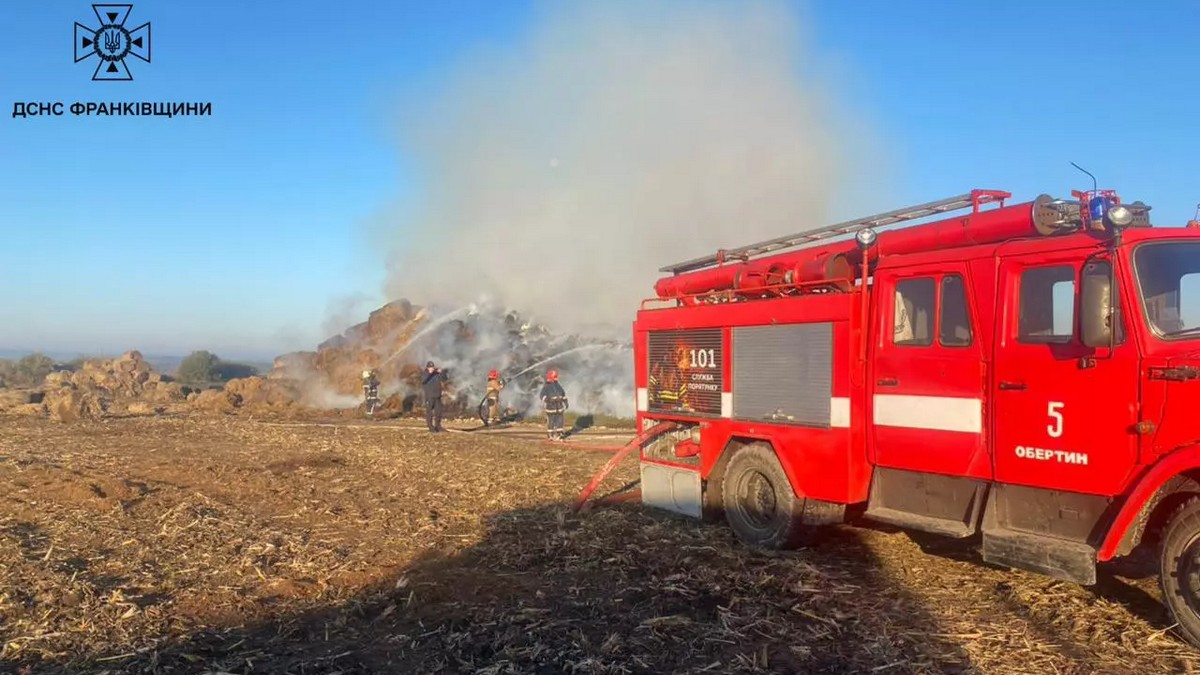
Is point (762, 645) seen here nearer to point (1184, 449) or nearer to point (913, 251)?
point (1184, 449)

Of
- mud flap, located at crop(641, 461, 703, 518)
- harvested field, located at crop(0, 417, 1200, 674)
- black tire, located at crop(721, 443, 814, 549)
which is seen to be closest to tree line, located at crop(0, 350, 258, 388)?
harvested field, located at crop(0, 417, 1200, 674)

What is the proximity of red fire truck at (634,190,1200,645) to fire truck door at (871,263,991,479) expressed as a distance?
17mm

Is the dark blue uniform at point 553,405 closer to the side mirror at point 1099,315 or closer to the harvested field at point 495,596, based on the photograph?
the harvested field at point 495,596

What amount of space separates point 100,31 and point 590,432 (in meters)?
13.6

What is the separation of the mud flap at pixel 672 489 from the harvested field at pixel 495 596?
0.68 ft

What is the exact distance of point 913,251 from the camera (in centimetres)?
785

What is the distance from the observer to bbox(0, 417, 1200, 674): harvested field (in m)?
5.70

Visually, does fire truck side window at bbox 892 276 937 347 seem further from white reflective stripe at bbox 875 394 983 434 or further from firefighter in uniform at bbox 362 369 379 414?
firefighter in uniform at bbox 362 369 379 414

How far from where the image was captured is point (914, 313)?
751 centimetres

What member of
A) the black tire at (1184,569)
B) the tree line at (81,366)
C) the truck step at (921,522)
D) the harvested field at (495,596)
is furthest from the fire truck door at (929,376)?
the tree line at (81,366)

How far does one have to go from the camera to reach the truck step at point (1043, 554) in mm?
5984

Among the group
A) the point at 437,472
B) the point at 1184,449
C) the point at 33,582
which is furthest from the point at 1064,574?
the point at 437,472

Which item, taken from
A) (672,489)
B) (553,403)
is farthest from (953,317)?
(553,403)

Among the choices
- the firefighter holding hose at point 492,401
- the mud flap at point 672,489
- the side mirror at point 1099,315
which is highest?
the side mirror at point 1099,315
